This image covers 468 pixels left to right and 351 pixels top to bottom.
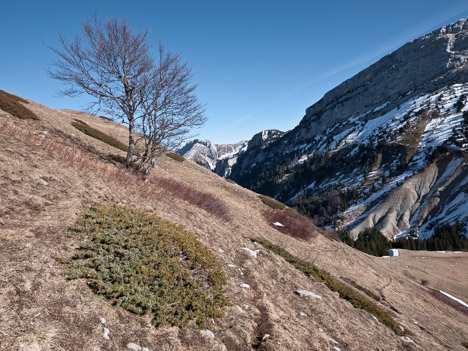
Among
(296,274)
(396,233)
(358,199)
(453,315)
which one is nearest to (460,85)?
(358,199)

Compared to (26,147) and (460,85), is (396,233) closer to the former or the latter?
(26,147)

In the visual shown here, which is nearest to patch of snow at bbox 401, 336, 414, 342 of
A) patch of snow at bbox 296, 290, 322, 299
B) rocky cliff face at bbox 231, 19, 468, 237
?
patch of snow at bbox 296, 290, 322, 299

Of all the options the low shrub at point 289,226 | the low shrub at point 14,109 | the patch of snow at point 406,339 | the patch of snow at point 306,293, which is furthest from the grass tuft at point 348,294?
the low shrub at point 14,109

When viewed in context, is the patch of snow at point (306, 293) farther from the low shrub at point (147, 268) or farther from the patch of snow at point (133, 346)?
the patch of snow at point (133, 346)

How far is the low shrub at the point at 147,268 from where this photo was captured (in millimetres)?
4984

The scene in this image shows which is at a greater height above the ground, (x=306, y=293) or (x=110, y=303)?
(x=110, y=303)

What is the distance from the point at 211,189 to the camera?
25703mm

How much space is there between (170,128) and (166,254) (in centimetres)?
1231

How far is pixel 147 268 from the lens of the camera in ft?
18.8

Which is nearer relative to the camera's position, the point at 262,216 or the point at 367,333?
the point at 367,333

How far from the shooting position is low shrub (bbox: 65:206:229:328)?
498 cm

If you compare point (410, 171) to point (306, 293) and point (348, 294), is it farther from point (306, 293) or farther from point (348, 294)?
point (306, 293)

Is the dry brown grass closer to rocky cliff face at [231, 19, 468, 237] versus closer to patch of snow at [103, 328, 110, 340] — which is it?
patch of snow at [103, 328, 110, 340]

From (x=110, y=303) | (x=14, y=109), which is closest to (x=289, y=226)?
(x=110, y=303)
